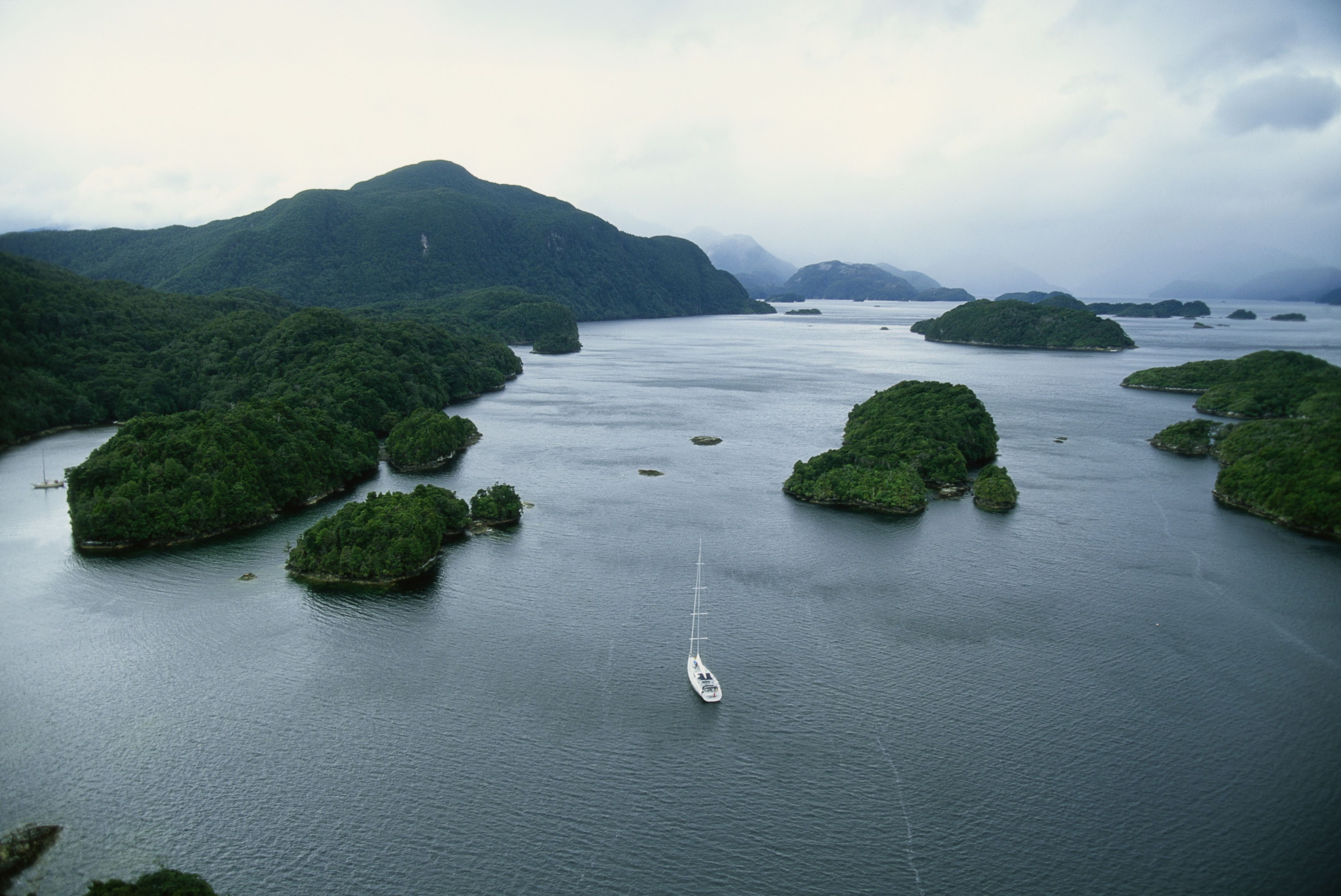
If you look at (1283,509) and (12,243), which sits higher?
(12,243)

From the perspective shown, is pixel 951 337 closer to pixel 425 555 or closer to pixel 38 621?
pixel 425 555

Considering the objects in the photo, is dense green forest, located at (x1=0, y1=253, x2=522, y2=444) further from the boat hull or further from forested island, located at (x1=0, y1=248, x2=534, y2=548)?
the boat hull

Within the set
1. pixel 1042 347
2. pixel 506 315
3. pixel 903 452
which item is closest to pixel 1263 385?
pixel 903 452

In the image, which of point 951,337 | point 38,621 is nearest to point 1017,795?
point 38,621

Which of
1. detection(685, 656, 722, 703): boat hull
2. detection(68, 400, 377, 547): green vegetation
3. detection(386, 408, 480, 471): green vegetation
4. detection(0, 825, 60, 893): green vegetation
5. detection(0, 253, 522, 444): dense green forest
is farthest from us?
detection(0, 253, 522, 444): dense green forest

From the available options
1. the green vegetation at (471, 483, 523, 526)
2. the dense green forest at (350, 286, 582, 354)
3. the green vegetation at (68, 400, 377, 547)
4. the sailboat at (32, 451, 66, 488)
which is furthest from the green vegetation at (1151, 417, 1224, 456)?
the dense green forest at (350, 286, 582, 354)

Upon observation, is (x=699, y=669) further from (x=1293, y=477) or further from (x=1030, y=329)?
(x=1030, y=329)
